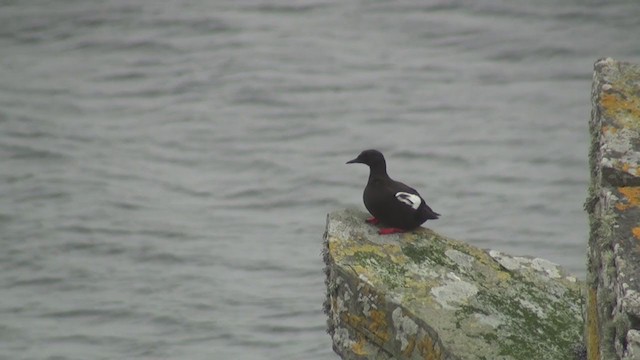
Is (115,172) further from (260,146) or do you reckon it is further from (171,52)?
(171,52)

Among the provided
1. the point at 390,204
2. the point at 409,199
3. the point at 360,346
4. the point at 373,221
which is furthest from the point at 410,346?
the point at 409,199

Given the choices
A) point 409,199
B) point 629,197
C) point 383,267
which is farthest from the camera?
point 409,199

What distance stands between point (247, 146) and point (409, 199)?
54.2ft

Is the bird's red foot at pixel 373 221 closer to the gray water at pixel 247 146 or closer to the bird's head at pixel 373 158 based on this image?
the bird's head at pixel 373 158

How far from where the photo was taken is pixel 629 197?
579 cm

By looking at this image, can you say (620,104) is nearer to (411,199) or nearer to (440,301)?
(440,301)

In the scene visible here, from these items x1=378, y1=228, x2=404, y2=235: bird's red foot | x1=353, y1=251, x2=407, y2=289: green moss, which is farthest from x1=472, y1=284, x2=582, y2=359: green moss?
x1=378, y1=228, x2=404, y2=235: bird's red foot

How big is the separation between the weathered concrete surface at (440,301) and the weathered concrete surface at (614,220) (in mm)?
920

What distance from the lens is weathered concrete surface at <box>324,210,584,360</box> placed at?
22.2 feet

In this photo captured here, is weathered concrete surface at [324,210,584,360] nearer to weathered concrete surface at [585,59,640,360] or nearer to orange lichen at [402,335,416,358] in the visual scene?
orange lichen at [402,335,416,358]

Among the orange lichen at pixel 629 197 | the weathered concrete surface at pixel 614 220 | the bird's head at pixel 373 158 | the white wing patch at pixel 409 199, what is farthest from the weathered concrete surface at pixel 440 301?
the bird's head at pixel 373 158

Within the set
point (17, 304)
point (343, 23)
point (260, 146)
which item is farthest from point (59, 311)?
→ point (343, 23)

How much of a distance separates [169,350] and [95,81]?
504 inches

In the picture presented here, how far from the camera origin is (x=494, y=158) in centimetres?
2375
